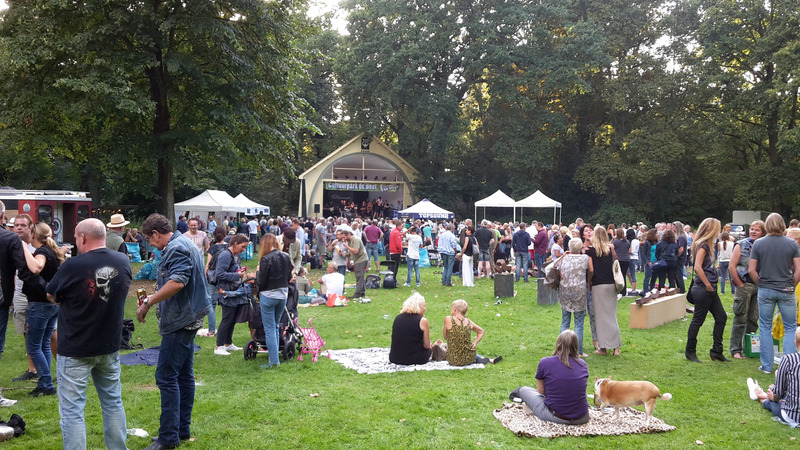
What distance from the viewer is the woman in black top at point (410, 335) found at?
718cm

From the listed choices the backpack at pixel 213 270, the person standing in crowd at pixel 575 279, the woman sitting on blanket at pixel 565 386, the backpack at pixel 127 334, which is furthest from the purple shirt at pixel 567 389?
the backpack at pixel 127 334

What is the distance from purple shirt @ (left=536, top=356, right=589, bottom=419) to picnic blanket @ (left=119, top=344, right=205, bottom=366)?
494 centimetres

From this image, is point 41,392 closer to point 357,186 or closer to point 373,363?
point 373,363

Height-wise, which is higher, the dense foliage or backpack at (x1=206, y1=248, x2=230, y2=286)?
the dense foliage

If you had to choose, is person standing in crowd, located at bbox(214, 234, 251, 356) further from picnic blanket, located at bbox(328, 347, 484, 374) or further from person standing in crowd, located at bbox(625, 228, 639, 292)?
person standing in crowd, located at bbox(625, 228, 639, 292)

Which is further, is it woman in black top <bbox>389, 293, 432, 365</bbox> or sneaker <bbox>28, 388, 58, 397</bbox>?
woman in black top <bbox>389, 293, 432, 365</bbox>

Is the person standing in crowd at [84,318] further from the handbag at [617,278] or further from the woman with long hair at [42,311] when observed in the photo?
the handbag at [617,278]

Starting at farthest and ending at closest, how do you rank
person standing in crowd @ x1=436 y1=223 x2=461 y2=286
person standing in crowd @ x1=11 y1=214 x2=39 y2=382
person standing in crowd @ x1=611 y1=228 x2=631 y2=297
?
1. person standing in crowd @ x1=436 y1=223 x2=461 y2=286
2. person standing in crowd @ x1=611 y1=228 x2=631 y2=297
3. person standing in crowd @ x1=11 y1=214 x2=39 y2=382

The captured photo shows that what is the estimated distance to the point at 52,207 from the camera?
17.0m

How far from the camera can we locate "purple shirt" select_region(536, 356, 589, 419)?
17.0 ft

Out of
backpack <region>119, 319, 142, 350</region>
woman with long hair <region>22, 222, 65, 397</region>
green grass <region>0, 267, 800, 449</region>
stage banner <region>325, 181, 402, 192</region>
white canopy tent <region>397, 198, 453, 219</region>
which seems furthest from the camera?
stage banner <region>325, 181, 402, 192</region>

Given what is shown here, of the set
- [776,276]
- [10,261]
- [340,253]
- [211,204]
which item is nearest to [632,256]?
[340,253]

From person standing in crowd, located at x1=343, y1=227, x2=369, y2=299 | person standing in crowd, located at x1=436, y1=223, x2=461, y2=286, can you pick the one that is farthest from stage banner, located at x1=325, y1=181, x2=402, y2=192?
person standing in crowd, located at x1=343, y1=227, x2=369, y2=299

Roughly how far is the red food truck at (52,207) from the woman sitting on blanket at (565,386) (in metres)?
15.2
